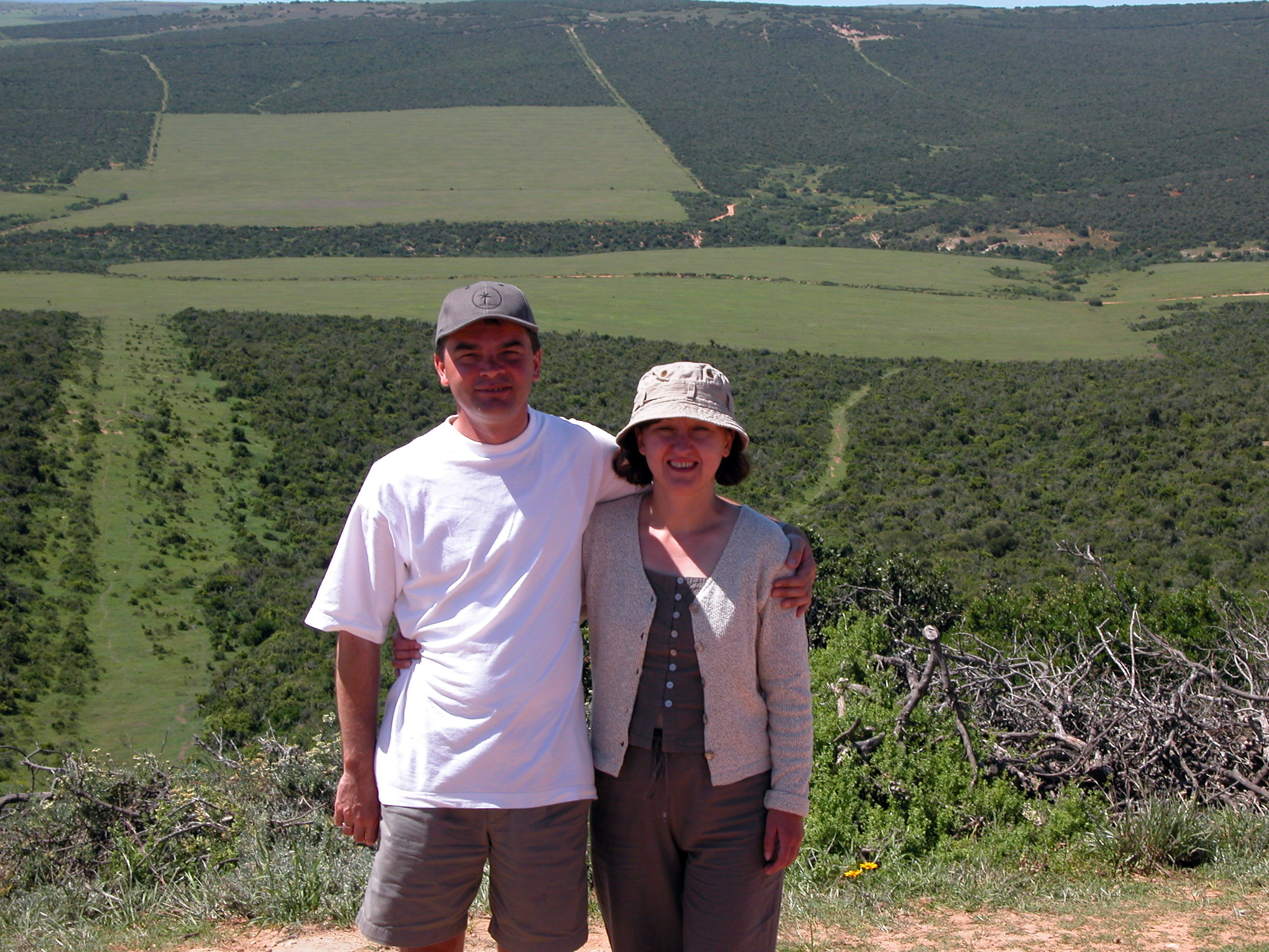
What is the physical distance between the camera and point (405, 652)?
262cm

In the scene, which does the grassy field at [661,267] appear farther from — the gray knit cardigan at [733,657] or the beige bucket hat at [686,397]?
the gray knit cardigan at [733,657]

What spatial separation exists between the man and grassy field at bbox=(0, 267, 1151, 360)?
42046mm

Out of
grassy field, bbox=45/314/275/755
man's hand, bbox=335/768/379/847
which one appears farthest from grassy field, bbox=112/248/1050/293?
man's hand, bbox=335/768/379/847

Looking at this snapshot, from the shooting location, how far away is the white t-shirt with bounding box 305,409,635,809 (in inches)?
98.7

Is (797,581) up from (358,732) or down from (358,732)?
up

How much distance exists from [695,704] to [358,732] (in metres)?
0.76

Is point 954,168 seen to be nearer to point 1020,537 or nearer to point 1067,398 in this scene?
point 1067,398

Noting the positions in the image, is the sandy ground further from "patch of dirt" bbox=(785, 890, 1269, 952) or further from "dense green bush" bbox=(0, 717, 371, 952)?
"dense green bush" bbox=(0, 717, 371, 952)

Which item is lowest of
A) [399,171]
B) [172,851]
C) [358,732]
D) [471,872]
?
[172,851]

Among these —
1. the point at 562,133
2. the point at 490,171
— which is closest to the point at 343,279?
the point at 490,171

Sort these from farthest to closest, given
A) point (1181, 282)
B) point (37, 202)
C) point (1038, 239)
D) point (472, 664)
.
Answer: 1. point (37, 202)
2. point (1038, 239)
3. point (1181, 282)
4. point (472, 664)

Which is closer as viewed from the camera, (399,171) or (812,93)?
(399,171)

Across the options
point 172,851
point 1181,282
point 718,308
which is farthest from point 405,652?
point 1181,282

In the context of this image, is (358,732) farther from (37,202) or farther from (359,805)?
(37,202)
